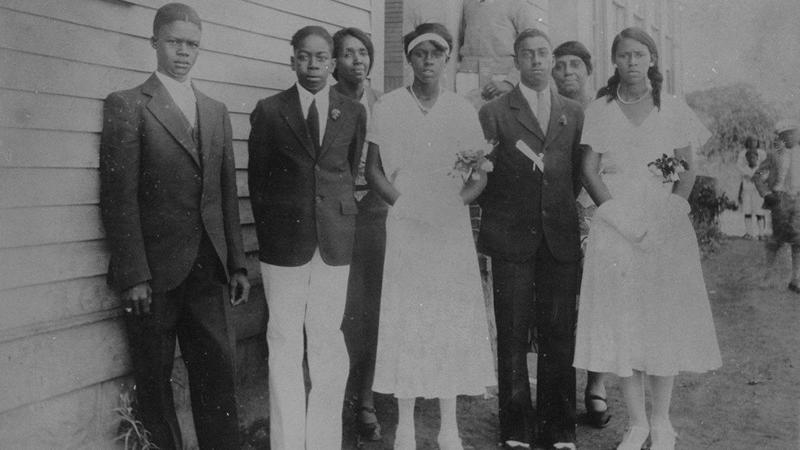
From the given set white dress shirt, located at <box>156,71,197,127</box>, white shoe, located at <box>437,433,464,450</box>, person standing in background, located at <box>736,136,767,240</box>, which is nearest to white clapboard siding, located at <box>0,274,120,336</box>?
white dress shirt, located at <box>156,71,197,127</box>

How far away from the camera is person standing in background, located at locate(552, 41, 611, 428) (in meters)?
4.89

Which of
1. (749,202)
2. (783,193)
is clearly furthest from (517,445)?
(749,202)

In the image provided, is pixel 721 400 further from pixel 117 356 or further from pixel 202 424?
pixel 117 356

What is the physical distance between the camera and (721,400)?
543 centimetres

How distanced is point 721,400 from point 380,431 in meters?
2.54

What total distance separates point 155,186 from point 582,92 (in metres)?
3.21

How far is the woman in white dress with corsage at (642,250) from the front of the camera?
4070 mm

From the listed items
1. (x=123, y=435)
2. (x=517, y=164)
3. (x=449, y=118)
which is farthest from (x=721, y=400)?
(x=123, y=435)

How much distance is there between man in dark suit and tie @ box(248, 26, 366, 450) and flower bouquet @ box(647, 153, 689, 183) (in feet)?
5.50

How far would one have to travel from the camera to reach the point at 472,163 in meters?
3.91

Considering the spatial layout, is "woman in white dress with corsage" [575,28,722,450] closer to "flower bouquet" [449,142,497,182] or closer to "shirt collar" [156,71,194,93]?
"flower bouquet" [449,142,497,182]

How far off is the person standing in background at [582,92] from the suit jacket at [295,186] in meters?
1.95

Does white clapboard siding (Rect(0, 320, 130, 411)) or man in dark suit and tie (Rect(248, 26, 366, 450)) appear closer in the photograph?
white clapboard siding (Rect(0, 320, 130, 411))

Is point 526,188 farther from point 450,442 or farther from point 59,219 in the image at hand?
point 59,219
